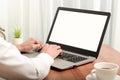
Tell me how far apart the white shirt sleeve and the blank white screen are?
400mm

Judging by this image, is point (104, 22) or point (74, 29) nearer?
point (104, 22)

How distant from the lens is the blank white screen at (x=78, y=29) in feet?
4.41

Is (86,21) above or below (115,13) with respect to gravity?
above

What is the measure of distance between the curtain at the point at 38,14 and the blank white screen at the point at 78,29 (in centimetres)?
91

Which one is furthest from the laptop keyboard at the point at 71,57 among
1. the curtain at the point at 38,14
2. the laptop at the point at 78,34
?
the curtain at the point at 38,14

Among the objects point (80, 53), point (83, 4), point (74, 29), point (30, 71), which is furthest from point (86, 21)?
point (83, 4)

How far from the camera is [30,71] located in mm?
1019

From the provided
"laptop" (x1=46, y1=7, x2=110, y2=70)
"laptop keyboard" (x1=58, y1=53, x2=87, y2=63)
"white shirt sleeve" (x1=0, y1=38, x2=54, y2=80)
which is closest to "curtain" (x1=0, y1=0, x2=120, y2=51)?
"laptop" (x1=46, y1=7, x2=110, y2=70)

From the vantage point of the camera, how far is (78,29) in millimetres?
1438

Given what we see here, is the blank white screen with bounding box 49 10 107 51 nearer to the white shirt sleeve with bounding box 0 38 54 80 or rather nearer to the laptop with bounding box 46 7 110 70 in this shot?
the laptop with bounding box 46 7 110 70

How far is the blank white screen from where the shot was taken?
1343 mm

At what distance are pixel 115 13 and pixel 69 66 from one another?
149cm

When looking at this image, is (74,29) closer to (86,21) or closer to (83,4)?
(86,21)

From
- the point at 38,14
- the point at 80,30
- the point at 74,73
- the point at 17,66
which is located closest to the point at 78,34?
the point at 80,30
